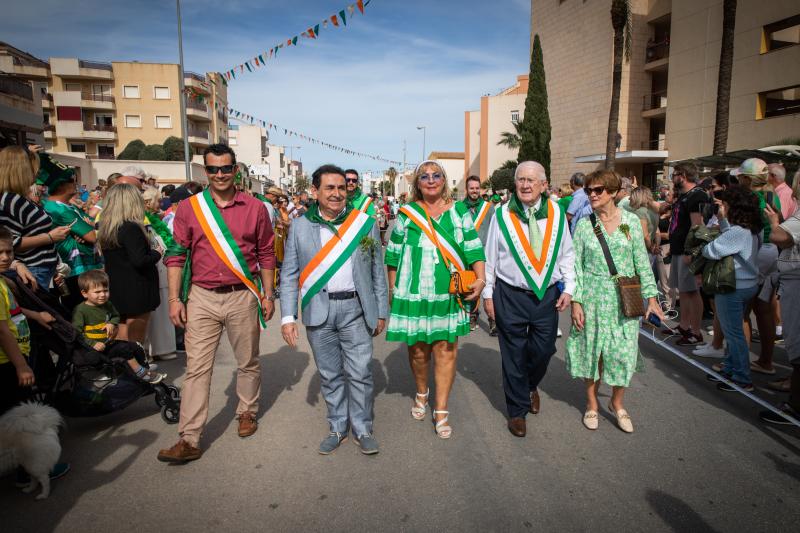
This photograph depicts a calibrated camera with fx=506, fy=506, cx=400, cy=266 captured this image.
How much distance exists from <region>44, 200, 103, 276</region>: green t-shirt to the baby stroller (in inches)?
40.8

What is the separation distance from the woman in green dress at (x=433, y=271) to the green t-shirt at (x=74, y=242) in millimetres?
3132

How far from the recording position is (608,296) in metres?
3.97

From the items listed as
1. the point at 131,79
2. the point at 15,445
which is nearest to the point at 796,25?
the point at 15,445

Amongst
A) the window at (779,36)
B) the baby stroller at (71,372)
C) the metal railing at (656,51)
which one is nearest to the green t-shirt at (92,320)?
the baby stroller at (71,372)

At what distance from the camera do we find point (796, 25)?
1948 centimetres

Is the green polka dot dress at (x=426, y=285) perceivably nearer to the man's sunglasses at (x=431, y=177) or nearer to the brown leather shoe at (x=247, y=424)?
the man's sunglasses at (x=431, y=177)

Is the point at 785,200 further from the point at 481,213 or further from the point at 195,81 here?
the point at 195,81

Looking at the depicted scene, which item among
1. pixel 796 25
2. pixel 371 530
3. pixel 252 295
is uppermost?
pixel 796 25

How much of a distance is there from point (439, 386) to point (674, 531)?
1777 mm

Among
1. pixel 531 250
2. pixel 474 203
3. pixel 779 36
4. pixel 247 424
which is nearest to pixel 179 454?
pixel 247 424

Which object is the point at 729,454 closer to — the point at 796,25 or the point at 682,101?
the point at 796,25

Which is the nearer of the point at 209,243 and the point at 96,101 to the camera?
the point at 209,243

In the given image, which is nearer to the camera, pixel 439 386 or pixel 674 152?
pixel 439 386

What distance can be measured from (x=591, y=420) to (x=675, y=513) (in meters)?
1.14
